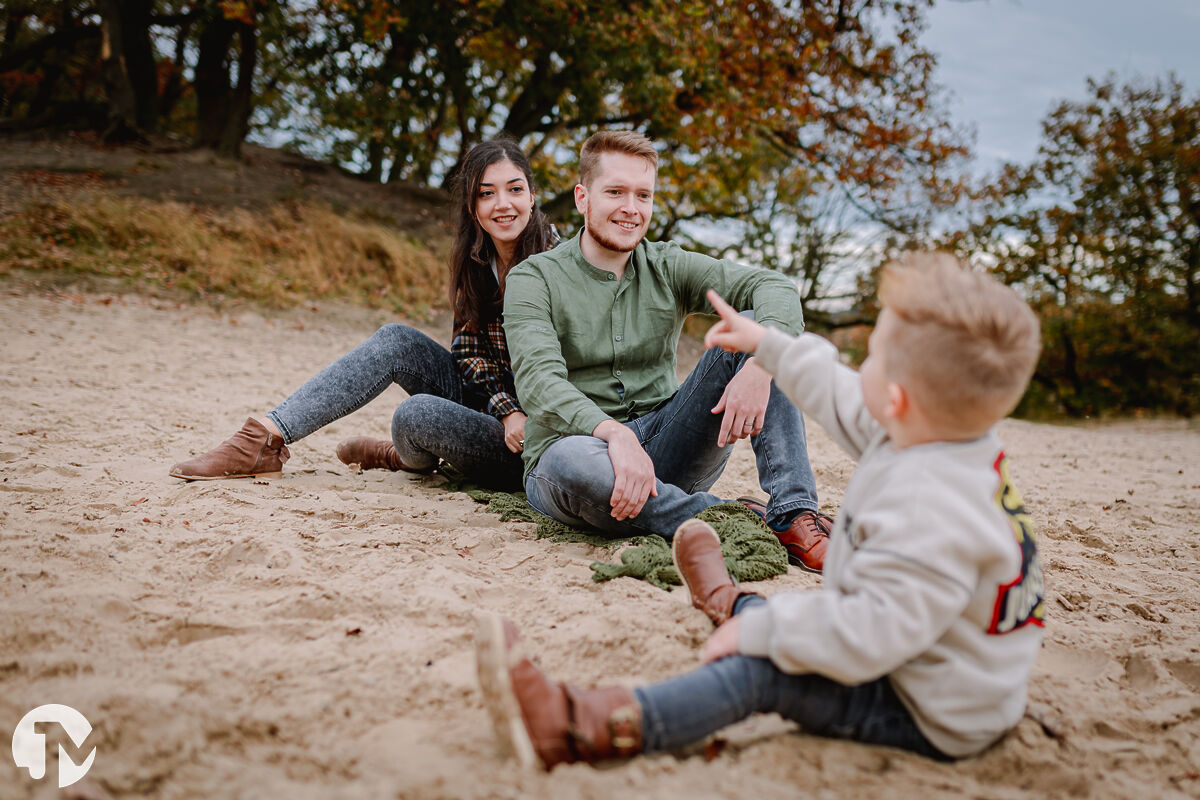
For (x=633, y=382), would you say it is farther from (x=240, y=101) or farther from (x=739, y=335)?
(x=240, y=101)

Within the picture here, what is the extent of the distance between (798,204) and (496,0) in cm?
660

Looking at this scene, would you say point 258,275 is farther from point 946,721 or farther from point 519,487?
point 946,721

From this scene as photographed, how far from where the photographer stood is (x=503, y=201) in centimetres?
320

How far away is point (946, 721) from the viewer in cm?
142

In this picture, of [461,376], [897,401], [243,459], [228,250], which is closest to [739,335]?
[897,401]

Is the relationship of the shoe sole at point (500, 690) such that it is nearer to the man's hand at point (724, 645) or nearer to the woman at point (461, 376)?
the man's hand at point (724, 645)

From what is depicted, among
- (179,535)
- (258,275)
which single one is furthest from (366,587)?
(258,275)

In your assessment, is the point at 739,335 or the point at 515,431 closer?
the point at 739,335

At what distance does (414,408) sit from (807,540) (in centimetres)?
161

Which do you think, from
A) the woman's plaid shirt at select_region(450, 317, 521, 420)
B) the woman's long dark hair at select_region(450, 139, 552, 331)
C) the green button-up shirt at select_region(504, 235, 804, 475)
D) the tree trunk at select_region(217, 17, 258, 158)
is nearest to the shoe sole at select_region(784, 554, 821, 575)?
the green button-up shirt at select_region(504, 235, 804, 475)

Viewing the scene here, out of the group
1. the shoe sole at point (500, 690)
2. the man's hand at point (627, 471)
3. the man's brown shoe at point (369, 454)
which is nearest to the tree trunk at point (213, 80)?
the man's brown shoe at point (369, 454)

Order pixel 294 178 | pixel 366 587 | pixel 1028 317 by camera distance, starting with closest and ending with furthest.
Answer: pixel 1028 317 → pixel 366 587 → pixel 294 178

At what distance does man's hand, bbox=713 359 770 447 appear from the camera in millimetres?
2463

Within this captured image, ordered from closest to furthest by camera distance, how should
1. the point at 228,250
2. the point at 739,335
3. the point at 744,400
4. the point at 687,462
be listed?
1. the point at 739,335
2. the point at 744,400
3. the point at 687,462
4. the point at 228,250
